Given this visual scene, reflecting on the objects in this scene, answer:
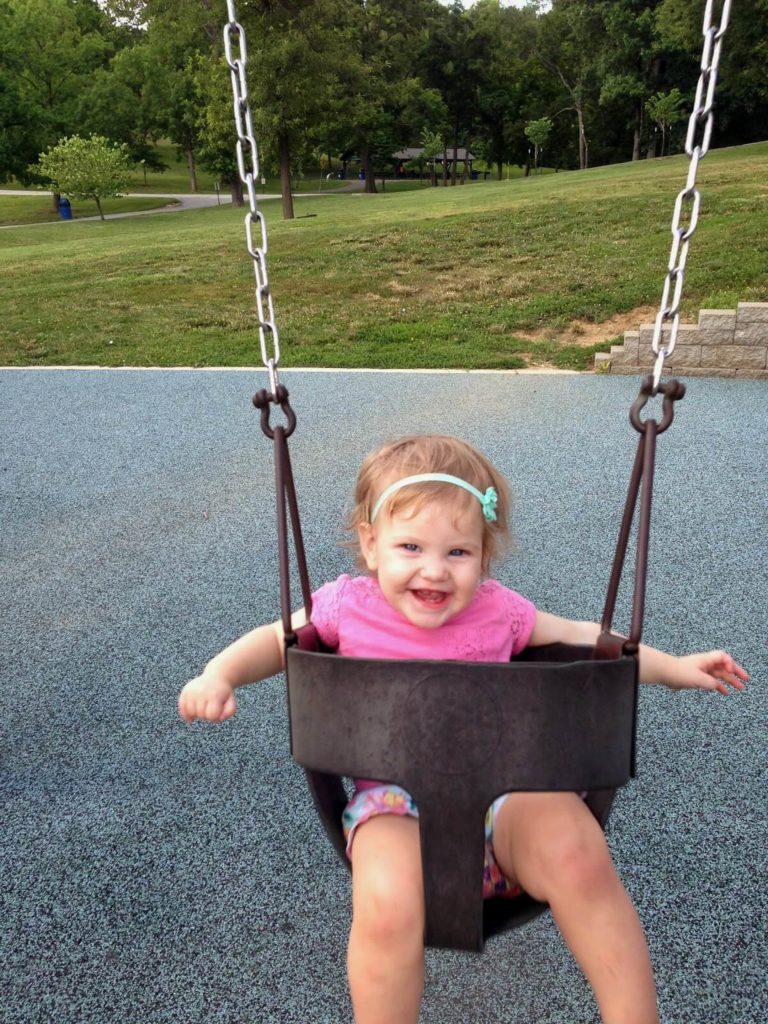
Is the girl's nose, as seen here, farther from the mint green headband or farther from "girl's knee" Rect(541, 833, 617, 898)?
"girl's knee" Rect(541, 833, 617, 898)

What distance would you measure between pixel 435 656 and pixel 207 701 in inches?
15.8

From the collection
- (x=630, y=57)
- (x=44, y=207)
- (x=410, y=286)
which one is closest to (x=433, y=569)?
(x=410, y=286)

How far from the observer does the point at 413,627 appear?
1591 millimetres

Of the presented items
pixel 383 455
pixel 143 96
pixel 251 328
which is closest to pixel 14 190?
pixel 143 96

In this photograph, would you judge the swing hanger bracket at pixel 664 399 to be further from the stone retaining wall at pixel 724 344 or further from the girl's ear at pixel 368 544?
the stone retaining wall at pixel 724 344

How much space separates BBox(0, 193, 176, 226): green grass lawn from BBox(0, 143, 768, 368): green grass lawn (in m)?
17.2

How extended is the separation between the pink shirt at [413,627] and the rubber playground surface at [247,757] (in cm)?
60

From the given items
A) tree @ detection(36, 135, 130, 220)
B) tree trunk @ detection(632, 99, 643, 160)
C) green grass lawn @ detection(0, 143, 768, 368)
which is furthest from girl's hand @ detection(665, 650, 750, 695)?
tree trunk @ detection(632, 99, 643, 160)

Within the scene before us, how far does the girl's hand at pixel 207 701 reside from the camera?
1.45 meters

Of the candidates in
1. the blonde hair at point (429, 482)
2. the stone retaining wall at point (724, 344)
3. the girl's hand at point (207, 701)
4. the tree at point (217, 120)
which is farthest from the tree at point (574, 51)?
the girl's hand at point (207, 701)

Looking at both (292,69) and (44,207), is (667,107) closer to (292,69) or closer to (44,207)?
(292,69)

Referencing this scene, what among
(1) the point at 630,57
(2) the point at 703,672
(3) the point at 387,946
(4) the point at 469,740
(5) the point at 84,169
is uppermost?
(1) the point at 630,57

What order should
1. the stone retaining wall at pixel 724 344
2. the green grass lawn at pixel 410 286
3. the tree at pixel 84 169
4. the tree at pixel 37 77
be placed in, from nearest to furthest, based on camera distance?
1. the stone retaining wall at pixel 724 344
2. the green grass lawn at pixel 410 286
3. the tree at pixel 84 169
4. the tree at pixel 37 77

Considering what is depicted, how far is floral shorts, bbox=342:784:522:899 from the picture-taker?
4.68ft
